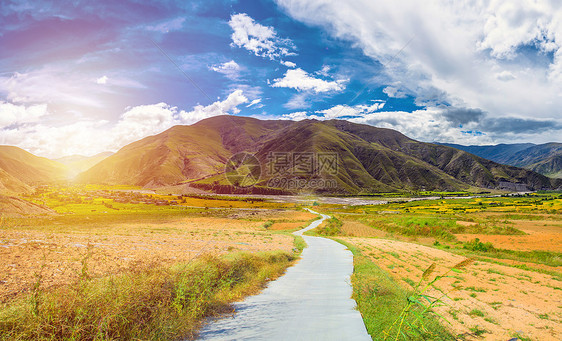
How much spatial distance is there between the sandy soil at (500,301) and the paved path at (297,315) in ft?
9.53

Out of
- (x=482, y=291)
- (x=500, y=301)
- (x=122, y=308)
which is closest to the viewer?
(x=122, y=308)

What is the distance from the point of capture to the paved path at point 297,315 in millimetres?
6207

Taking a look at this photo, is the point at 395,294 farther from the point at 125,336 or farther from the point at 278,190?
the point at 278,190

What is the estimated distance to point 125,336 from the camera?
17.0 feet

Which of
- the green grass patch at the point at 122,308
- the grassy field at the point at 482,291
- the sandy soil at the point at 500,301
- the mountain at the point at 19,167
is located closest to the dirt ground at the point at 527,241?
the grassy field at the point at 482,291

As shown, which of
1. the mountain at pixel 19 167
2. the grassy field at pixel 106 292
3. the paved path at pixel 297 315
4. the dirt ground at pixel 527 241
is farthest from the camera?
the mountain at pixel 19 167

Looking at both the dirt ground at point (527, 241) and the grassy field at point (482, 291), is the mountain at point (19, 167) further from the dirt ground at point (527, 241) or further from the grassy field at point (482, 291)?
the dirt ground at point (527, 241)

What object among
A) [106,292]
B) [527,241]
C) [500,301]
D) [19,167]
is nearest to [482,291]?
[500,301]

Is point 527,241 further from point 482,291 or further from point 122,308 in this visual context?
point 122,308

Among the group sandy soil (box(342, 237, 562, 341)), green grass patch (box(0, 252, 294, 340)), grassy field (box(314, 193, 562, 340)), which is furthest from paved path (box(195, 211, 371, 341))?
sandy soil (box(342, 237, 562, 341))

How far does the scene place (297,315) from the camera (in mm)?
7535

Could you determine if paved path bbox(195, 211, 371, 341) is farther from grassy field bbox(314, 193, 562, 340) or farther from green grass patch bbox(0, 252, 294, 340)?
green grass patch bbox(0, 252, 294, 340)

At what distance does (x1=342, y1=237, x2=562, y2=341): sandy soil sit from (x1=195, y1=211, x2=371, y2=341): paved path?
9.53ft

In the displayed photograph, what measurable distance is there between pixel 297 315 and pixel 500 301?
9.53 meters
